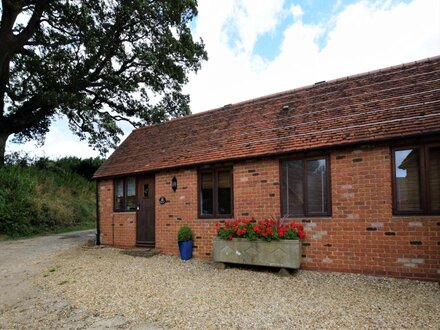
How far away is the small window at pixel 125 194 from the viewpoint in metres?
11.4

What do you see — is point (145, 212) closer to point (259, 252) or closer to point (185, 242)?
point (185, 242)

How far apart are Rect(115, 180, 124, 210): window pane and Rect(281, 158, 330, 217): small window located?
20.9 feet

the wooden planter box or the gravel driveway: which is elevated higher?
the wooden planter box

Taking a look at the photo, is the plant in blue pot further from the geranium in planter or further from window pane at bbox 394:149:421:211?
window pane at bbox 394:149:421:211

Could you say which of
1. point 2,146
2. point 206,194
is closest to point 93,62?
point 2,146

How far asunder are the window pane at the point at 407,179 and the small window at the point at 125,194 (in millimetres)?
8042

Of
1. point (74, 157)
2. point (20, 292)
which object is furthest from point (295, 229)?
point (74, 157)

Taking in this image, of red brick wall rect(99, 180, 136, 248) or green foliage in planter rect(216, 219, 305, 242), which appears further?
red brick wall rect(99, 180, 136, 248)

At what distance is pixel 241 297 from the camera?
558 cm

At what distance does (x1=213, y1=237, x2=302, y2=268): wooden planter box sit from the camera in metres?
6.77

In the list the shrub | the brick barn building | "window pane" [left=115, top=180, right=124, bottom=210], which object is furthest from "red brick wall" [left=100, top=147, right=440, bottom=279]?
the shrub

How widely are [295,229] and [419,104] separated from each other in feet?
11.8

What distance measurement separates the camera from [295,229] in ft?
23.1

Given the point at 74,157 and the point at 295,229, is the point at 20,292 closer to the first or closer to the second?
the point at 295,229
